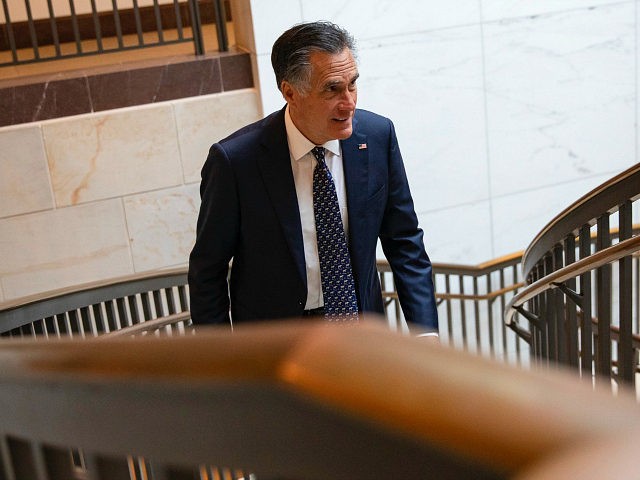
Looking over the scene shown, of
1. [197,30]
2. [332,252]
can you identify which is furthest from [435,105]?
[332,252]

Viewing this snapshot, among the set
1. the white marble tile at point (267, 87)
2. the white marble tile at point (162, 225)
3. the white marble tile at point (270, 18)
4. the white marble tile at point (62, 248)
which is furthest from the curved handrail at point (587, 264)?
the white marble tile at point (62, 248)

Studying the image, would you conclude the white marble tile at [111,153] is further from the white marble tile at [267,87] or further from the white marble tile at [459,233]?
the white marble tile at [459,233]

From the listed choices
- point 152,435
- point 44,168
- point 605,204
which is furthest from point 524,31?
point 152,435

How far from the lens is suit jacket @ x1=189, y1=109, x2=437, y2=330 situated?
3602mm

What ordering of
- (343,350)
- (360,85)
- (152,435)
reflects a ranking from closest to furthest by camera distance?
(343,350) → (152,435) → (360,85)

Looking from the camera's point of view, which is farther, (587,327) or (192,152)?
(192,152)

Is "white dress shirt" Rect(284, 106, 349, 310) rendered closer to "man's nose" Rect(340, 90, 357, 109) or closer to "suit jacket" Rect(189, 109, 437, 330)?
"suit jacket" Rect(189, 109, 437, 330)

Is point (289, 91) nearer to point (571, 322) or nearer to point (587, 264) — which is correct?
point (587, 264)

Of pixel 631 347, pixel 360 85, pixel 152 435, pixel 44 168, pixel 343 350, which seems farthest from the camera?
pixel 360 85

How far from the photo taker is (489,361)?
2.22 feet

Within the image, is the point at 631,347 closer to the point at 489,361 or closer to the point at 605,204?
the point at 605,204

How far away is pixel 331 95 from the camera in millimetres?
3486

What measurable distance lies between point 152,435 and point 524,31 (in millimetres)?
7166

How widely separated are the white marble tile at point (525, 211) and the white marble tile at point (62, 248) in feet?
10.5
